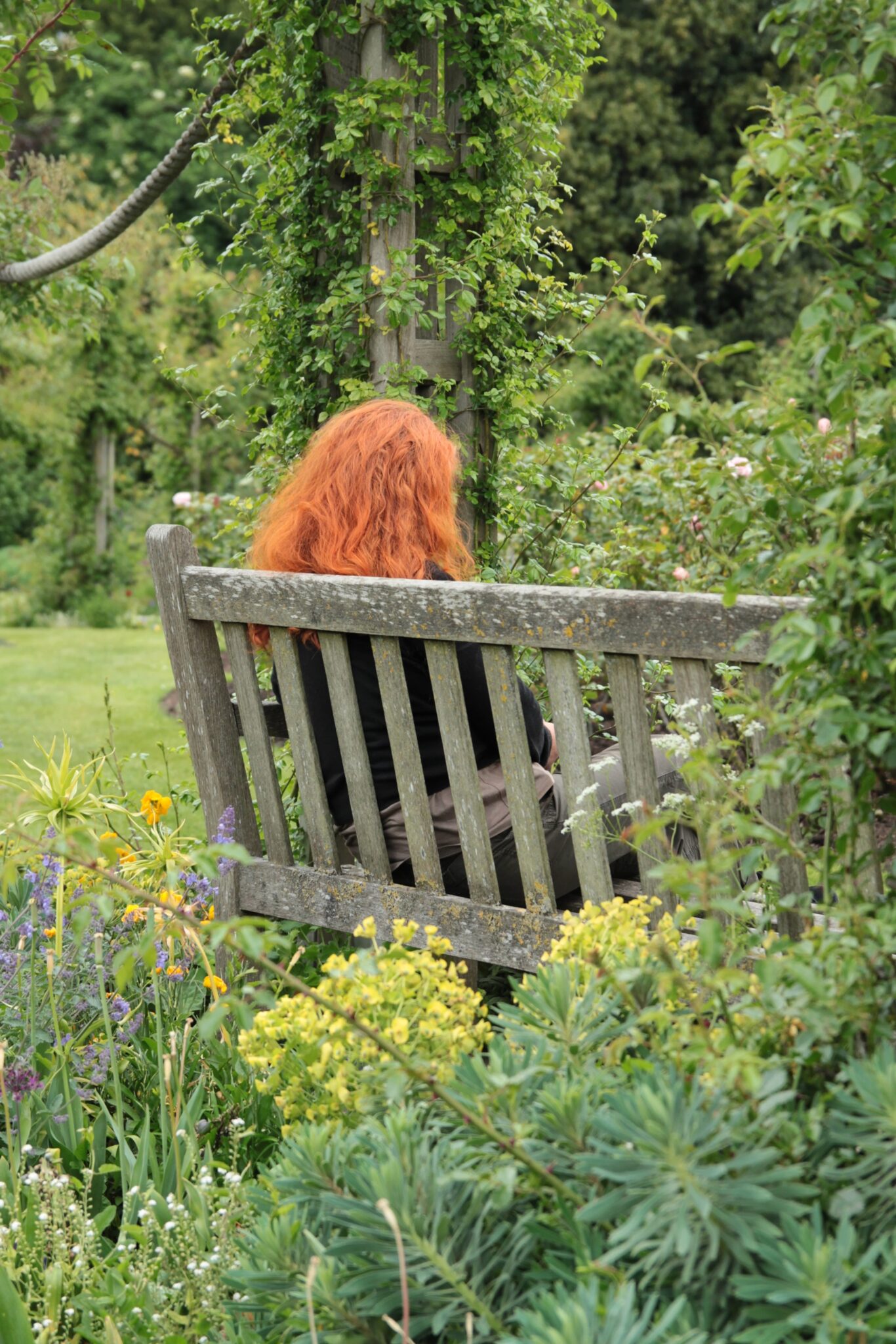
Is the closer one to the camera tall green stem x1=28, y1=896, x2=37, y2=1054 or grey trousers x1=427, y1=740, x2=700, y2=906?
tall green stem x1=28, y1=896, x2=37, y2=1054

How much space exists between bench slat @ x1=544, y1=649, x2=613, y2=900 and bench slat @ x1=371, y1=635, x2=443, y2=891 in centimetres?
36

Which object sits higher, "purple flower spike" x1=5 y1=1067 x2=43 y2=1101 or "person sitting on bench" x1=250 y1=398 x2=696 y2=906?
"person sitting on bench" x1=250 y1=398 x2=696 y2=906

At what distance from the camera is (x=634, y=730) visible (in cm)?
224

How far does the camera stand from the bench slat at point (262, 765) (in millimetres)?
2891

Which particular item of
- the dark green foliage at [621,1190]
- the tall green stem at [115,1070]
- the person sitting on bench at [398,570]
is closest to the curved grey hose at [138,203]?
the person sitting on bench at [398,570]

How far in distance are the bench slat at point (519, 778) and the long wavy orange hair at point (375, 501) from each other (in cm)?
42

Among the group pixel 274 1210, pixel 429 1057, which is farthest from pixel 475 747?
pixel 274 1210

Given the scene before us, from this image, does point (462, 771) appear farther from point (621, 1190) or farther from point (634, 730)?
point (621, 1190)

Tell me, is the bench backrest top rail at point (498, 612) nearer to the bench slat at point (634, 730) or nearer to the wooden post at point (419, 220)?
the bench slat at point (634, 730)

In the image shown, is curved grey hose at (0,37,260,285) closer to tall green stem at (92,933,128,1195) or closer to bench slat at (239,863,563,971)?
bench slat at (239,863,563,971)

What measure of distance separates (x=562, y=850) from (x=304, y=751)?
61 centimetres

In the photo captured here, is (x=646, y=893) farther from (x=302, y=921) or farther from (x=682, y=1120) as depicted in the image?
(x=682, y=1120)

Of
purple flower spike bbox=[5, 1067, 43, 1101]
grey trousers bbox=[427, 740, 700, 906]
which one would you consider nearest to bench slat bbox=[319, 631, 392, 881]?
grey trousers bbox=[427, 740, 700, 906]

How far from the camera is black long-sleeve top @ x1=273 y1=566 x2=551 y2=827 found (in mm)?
2643
